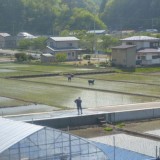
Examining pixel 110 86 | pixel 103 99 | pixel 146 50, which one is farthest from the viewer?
pixel 146 50

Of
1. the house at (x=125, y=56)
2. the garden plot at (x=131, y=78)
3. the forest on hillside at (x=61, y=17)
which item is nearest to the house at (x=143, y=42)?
the house at (x=125, y=56)

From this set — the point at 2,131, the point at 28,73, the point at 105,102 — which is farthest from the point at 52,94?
the point at 2,131

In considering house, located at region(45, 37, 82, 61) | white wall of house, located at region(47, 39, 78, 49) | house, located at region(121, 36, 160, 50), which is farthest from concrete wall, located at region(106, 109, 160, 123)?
white wall of house, located at region(47, 39, 78, 49)

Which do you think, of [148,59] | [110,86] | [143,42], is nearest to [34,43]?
[143,42]

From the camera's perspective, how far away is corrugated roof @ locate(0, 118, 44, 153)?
918 centimetres

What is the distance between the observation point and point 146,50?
1410 inches

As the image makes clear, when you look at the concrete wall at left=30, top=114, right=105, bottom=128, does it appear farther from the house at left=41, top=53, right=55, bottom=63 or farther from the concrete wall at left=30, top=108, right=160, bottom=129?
the house at left=41, top=53, right=55, bottom=63

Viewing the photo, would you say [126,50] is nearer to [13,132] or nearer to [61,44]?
[61,44]

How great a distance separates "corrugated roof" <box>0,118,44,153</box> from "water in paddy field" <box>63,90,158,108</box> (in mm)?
8075

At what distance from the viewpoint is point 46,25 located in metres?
70.2

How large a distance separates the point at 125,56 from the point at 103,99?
13468mm

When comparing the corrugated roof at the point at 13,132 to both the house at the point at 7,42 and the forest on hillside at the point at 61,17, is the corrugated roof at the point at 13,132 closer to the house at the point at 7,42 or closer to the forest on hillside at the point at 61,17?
the house at the point at 7,42

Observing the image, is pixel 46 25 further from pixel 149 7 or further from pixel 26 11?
pixel 149 7

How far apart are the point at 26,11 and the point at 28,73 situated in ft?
146
